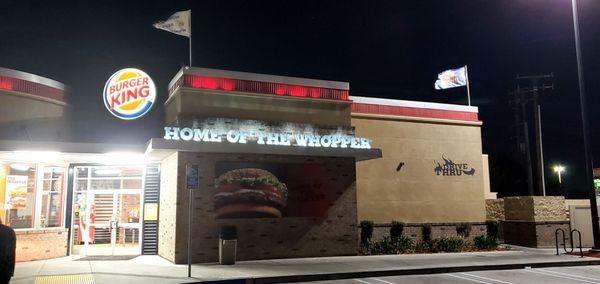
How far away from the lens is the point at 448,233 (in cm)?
2198

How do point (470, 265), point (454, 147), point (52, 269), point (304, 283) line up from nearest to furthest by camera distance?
1. point (304, 283)
2. point (52, 269)
3. point (470, 265)
4. point (454, 147)

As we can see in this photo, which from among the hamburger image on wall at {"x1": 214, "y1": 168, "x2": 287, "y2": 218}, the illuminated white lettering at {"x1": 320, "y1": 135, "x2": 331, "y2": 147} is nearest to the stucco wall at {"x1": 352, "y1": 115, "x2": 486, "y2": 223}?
the illuminated white lettering at {"x1": 320, "y1": 135, "x2": 331, "y2": 147}

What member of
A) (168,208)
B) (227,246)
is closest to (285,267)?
(227,246)

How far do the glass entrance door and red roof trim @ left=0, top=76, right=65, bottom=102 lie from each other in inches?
105

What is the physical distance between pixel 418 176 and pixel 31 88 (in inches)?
604

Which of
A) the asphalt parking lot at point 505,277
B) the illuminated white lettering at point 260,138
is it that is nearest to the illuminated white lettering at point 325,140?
the illuminated white lettering at point 260,138

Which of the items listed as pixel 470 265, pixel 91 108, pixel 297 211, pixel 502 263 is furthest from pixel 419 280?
pixel 91 108

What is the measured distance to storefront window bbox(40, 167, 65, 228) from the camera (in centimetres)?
1739

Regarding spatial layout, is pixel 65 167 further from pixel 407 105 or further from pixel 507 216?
pixel 507 216

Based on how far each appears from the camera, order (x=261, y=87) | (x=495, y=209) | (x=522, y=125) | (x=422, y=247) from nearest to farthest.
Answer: (x=261, y=87) → (x=422, y=247) → (x=495, y=209) → (x=522, y=125)

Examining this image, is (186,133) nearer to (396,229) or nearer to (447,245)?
(396,229)

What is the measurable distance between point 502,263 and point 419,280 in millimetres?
4284

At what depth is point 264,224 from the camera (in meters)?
17.1

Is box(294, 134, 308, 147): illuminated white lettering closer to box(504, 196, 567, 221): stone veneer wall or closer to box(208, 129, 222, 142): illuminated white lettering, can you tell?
box(208, 129, 222, 142): illuminated white lettering
